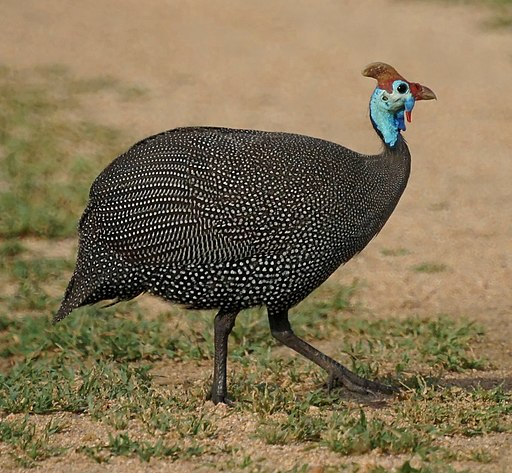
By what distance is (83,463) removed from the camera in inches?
167

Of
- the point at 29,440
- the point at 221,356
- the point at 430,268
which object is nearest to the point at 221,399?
the point at 221,356

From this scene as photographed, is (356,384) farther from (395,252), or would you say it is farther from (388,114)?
(395,252)

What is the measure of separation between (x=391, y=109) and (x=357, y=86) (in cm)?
554

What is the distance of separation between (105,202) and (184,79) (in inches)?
234

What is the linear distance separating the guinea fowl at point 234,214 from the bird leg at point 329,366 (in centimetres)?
8

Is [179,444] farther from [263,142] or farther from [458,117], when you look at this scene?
[458,117]

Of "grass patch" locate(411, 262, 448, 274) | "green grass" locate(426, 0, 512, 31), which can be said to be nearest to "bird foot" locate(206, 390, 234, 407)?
"grass patch" locate(411, 262, 448, 274)

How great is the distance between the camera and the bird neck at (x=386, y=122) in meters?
4.92

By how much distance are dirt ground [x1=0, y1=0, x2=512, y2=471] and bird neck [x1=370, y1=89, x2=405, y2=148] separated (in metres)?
1.29

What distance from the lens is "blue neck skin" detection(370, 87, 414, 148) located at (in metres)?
4.88

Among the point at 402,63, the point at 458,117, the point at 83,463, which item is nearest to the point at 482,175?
the point at 458,117

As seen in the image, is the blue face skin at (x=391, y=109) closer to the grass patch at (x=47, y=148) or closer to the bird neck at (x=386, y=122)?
the bird neck at (x=386, y=122)

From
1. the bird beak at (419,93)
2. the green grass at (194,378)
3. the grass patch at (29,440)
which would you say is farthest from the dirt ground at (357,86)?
the grass patch at (29,440)

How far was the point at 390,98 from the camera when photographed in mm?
4879
